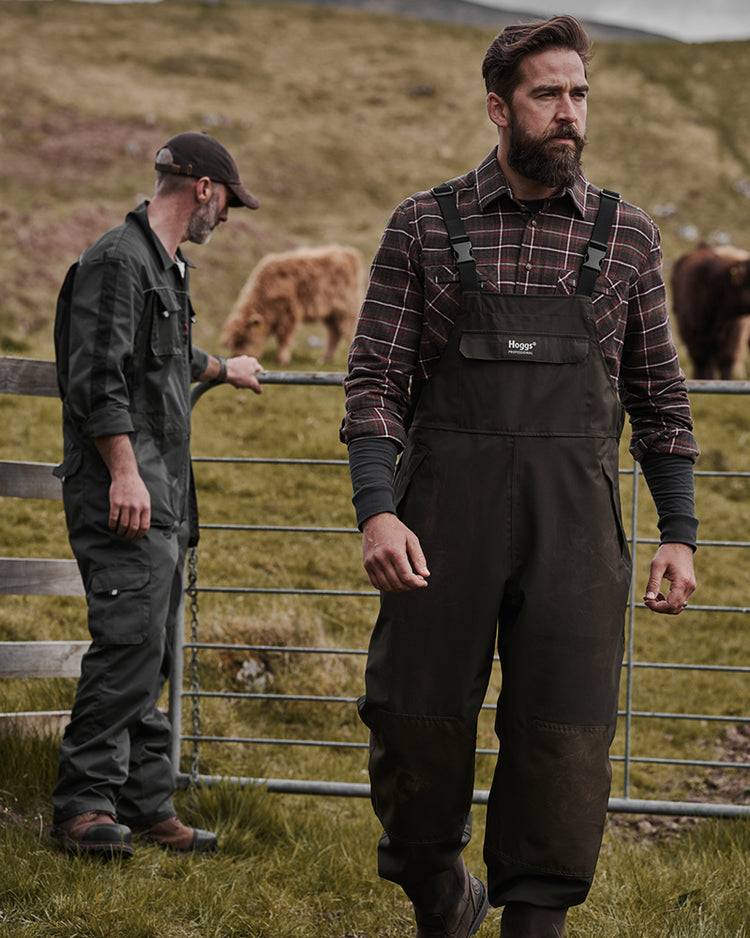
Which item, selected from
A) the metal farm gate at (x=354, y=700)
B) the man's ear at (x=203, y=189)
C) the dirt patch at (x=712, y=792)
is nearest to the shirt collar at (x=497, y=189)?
the metal farm gate at (x=354, y=700)

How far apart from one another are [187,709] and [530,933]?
304cm

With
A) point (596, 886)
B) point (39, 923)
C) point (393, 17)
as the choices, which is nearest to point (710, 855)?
point (596, 886)

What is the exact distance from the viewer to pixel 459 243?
2631 millimetres

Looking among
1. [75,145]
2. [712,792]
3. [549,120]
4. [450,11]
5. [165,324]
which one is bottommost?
[712,792]

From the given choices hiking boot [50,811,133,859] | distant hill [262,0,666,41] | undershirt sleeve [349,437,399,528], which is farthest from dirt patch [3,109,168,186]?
distant hill [262,0,666,41]

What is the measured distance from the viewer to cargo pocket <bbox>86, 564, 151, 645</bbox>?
357 centimetres

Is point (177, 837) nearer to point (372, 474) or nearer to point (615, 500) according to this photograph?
point (372, 474)

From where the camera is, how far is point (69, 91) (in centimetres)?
3606

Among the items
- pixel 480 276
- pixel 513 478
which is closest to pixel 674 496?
pixel 513 478

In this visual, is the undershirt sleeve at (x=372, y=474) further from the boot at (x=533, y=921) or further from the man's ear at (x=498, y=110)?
the boot at (x=533, y=921)

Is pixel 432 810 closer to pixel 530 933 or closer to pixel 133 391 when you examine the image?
pixel 530 933

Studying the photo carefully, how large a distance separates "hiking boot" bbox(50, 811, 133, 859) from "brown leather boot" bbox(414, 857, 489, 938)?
3.66 ft

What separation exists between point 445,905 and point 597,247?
1810 mm

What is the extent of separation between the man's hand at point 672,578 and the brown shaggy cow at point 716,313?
12.5 m
